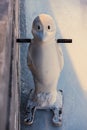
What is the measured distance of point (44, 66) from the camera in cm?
65

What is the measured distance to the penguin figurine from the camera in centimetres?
62

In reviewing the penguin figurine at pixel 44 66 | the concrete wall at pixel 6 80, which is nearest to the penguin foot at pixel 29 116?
the penguin figurine at pixel 44 66

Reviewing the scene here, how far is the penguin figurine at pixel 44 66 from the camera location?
0.62 meters

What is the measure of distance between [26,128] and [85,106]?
14 cm

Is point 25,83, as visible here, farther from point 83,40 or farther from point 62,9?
point 62,9

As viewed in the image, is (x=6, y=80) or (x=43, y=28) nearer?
(x=6, y=80)

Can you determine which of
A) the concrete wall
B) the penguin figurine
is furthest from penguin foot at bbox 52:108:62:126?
the concrete wall

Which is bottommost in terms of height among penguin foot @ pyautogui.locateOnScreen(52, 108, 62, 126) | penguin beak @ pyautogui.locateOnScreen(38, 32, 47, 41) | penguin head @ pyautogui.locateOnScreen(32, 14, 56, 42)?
penguin foot @ pyautogui.locateOnScreen(52, 108, 62, 126)

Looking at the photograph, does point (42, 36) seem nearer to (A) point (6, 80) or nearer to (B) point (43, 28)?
(B) point (43, 28)

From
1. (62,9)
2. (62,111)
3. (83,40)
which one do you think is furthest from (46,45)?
(62,9)

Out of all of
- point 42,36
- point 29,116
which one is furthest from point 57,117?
point 42,36

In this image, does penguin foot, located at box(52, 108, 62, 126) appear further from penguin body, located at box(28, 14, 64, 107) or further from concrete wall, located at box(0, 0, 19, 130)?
concrete wall, located at box(0, 0, 19, 130)

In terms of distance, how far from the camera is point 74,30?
0.94 metres

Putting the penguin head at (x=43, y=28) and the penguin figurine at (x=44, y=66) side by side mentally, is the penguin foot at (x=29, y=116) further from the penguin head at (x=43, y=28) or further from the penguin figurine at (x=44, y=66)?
the penguin head at (x=43, y=28)
